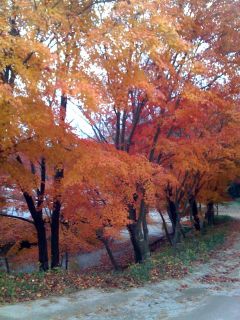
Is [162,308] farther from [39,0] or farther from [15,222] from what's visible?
[15,222]

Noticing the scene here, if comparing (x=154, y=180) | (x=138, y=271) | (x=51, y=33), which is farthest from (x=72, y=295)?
(x=51, y=33)

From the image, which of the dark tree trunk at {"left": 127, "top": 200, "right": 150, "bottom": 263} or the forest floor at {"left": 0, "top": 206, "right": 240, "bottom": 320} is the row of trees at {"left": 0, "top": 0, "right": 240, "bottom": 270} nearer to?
the dark tree trunk at {"left": 127, "top": 200, "right": 150, "bottom": 263}

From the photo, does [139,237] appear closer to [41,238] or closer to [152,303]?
[41,238]

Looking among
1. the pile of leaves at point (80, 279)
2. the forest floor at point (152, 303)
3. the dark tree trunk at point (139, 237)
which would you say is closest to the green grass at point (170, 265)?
the pile of leaves at point (80, 279)

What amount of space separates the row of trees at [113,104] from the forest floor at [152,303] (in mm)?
2170

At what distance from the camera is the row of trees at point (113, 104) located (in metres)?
8.76

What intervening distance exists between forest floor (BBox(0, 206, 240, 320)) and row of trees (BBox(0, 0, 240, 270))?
217 cm

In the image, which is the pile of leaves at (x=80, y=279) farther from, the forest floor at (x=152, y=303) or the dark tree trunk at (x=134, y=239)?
the dark tree trunk at (x=134, y=239)

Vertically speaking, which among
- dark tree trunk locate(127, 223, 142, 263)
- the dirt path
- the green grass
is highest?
dark tree trunk locate(127, 223, 142, 263)

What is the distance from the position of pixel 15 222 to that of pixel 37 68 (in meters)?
11.4

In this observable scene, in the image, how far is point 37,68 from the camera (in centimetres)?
859

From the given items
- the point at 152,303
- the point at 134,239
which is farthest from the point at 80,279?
the point at 134,239

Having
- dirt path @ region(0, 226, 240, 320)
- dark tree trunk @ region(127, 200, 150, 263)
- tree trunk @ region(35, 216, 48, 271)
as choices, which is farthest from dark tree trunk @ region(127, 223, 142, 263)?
dirt path @ region(0, 226, 240, 320)

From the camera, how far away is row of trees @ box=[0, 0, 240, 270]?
345 inches
